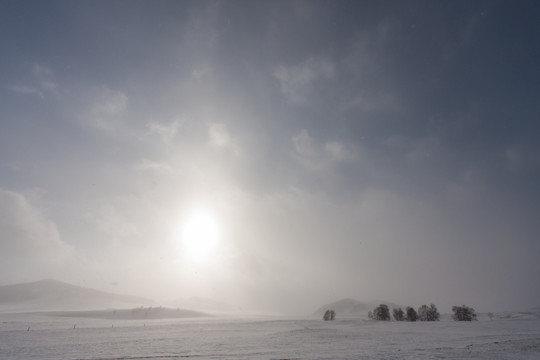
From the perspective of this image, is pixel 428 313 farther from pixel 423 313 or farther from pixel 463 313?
pixel 463 313

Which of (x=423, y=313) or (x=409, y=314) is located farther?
(x=423, y=313)

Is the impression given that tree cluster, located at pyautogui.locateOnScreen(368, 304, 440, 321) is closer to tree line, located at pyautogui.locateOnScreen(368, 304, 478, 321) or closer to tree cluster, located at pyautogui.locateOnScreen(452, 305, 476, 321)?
tree line, located at pyautogui.locateOnScreen(368, 304, 478, 321)

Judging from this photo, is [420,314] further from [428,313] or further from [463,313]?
[463,313]

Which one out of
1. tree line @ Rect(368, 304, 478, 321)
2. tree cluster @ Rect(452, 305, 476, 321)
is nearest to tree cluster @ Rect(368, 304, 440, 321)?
tree line @ Rect(368, 304, 478, 321)

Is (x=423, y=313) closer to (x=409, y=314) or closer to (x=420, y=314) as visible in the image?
(x=420, y=314)

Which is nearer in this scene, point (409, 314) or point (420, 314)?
point (409, 314)

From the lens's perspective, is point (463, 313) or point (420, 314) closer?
point (463, 313)

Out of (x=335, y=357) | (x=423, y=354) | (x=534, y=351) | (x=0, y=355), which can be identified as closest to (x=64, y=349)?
(x=0, y=355)

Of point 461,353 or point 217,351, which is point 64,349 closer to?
point 217,351

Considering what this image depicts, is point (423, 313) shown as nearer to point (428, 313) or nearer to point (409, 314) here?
point (428, 313)

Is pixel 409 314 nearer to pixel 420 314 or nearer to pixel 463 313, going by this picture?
pixel 420 314

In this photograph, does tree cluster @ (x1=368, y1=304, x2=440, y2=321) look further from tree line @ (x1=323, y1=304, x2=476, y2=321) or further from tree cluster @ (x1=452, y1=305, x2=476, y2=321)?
tree cluster @ (x1=452, y1=305, x2=476, y2=321)

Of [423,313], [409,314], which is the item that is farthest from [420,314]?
[409,314]

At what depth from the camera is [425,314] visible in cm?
13400
